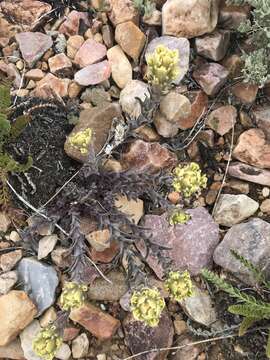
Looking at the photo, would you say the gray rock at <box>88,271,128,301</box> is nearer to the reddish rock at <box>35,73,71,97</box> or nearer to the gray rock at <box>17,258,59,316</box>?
the gray rock at <box>17,258,59,316</box>

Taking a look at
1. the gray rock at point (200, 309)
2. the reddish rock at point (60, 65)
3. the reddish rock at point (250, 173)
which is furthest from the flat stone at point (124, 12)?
the gray rock at point (200, 309)

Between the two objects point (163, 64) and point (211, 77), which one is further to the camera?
point (211, 77)

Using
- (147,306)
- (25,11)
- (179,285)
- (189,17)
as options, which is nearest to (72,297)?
(147,306)

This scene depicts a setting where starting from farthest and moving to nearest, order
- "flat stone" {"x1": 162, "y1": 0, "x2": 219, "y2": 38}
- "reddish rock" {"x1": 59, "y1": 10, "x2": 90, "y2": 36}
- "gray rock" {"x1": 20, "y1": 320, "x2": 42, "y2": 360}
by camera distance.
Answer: "reddish rock" {"x1": 59, "y1": 10, "x2": 90, "y2": 36}, "flat stone" {"x1": 162, "y1": 0, "x2": 219, "y2": 38}, "gray rock" {"x1": 20, "y1": 320, "x2": 42, "y2": 360}

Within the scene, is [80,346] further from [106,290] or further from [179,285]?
[179,285]

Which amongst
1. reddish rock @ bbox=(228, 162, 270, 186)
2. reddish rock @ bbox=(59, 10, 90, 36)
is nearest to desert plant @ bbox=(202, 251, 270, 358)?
reddish rock @ bbox=(228, 162, 270, 186)

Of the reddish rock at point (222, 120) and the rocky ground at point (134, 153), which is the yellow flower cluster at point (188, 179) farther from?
the reddish rock at point (222, 120)

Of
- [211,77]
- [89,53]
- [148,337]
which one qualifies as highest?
[89,53]
